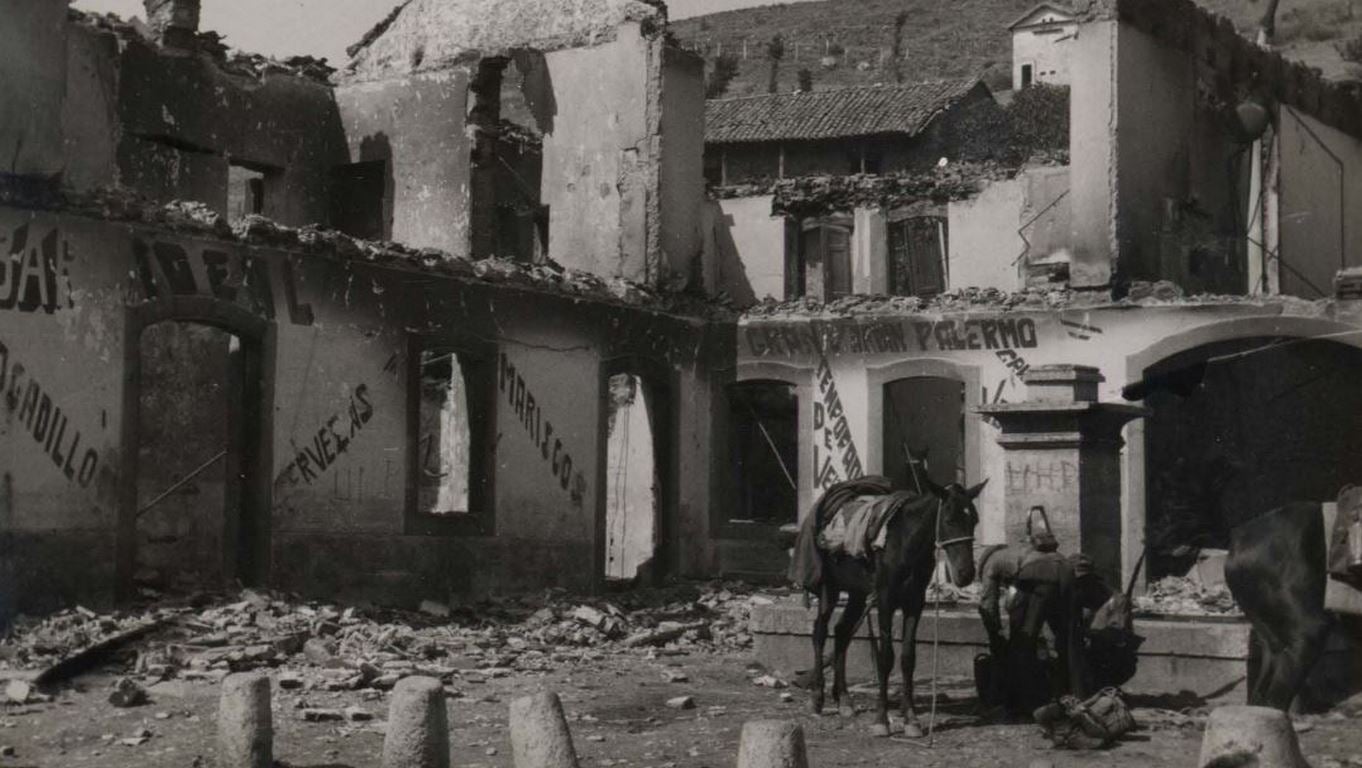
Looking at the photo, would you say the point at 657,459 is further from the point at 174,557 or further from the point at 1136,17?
the point at 1136,17

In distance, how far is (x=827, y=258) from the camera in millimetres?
31422

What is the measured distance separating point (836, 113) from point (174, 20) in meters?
24.3

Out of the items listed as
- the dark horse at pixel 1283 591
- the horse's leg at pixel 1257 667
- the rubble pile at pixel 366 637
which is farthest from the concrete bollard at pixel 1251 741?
the rubble pile at pixel 366 637

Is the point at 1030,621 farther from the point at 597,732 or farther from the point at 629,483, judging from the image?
the point at 629,483

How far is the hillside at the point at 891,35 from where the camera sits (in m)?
66.7

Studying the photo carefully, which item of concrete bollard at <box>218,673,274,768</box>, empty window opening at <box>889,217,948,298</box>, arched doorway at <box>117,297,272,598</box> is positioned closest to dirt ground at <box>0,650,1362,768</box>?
concrete bollard at <box>218,673,274,768</box>

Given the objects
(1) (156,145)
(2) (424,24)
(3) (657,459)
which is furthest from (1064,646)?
(2) (424,24)

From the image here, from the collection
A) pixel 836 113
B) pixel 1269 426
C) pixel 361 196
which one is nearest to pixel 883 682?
pixel 1269 426

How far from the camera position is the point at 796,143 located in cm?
4544

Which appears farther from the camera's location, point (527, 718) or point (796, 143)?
point (796, 143)

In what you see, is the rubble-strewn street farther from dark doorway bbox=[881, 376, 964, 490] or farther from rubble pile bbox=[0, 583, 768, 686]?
dark doorway bbox=[881, 376, 964, 490]

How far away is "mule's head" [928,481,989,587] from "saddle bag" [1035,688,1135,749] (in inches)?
43.6

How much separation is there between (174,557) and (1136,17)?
15.2m

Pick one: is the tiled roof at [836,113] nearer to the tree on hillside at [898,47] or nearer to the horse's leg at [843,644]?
the tree on hillside at [898,47]
